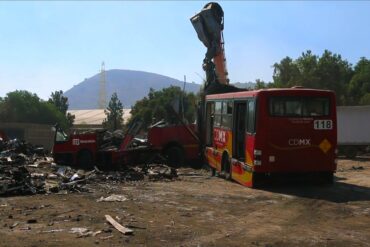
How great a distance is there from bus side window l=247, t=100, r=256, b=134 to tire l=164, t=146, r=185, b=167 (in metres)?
9.02

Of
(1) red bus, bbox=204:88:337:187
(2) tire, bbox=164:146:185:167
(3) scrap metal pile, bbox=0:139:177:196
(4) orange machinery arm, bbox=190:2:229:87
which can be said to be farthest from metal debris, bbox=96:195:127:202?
(4) orange machinery arm, bbox=190:2:229:87

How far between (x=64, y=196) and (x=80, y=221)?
4195 mm

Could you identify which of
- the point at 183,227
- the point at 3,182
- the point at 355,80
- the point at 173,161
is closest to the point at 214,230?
the point at 183,227

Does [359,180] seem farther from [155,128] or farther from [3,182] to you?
[3,182]

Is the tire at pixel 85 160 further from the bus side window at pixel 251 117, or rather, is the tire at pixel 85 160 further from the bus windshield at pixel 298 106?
the bus windshield at pixel 298 106

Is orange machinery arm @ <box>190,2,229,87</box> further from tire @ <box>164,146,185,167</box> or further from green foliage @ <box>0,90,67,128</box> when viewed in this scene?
green foliage @ <box>0,90,67,128</box>

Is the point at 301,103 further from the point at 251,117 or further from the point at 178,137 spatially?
the point at 178,137

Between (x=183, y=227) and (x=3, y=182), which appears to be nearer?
(x=183, y=227)

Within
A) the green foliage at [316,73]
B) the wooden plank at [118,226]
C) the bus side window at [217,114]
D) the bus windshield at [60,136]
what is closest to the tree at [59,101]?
the green foliage at [316,73]

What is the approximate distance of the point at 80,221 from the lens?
10.5 metres

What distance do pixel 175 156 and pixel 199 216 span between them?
13651 mm

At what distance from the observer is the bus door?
1716cm

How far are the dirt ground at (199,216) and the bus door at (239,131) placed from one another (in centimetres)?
140

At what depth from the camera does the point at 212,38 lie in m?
26.3
